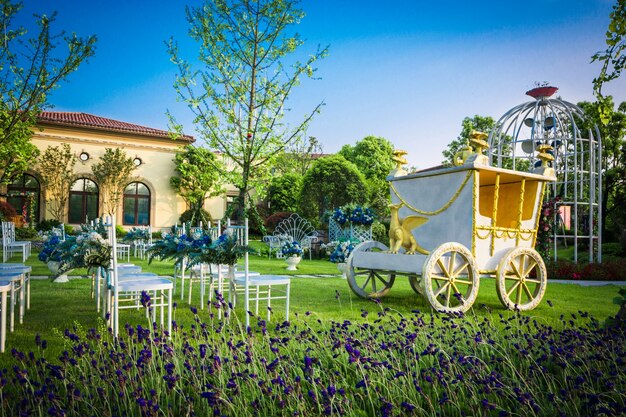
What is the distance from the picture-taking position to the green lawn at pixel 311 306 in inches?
179

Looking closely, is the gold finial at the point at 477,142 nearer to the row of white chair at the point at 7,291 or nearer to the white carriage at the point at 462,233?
the white carriage at the point at 462,233

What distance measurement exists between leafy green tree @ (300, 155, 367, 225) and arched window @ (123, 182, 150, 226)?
327 inches

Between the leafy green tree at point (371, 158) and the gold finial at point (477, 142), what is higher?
the leafy green tree at point (371, 158)

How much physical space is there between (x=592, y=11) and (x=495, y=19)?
1851mm

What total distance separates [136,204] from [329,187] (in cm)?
981

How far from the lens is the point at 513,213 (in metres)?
6.47

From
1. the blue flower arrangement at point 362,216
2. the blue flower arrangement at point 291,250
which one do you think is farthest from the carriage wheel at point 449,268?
the blue flower arrangement at point 362,216

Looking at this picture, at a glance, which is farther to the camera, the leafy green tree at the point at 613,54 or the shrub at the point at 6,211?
the shrub at the point at 6,211

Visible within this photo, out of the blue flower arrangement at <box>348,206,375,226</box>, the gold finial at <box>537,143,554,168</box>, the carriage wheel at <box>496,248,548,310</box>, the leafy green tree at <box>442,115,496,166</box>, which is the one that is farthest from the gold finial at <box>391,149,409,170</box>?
the leafy green tree at <box>442,115,496,166</box>

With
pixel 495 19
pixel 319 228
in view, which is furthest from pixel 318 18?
pixel 319 228

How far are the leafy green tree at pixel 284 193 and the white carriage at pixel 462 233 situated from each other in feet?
53.1

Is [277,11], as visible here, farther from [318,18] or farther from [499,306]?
[499,306]

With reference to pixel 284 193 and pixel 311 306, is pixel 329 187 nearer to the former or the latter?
pixel 284 193

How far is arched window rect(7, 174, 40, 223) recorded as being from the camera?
1903 centimetres
